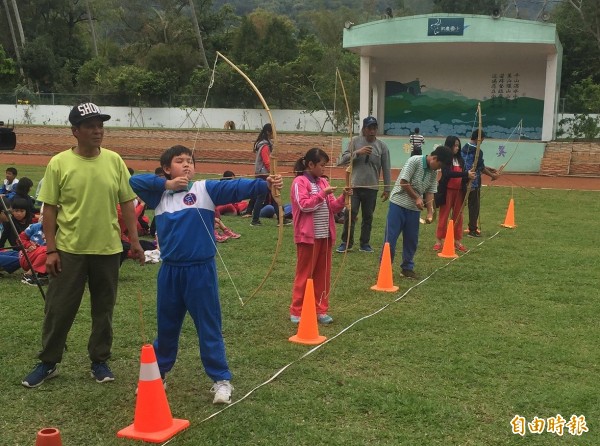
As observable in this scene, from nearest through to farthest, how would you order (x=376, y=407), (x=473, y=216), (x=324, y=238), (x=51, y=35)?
(x=376, y=407) < (x=324, y=238) < (x=473, y=216) < (x=51, y=35)

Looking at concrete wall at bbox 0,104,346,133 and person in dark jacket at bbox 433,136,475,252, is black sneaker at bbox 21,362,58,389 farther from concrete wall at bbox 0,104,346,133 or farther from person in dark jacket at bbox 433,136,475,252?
concrete wall at bbox 0,104,346,133

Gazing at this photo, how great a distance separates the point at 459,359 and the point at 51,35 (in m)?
53.9

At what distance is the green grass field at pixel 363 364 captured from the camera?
3980mm

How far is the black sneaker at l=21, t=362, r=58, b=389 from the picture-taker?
4.55m

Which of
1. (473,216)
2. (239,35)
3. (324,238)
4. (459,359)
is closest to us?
(459,359)

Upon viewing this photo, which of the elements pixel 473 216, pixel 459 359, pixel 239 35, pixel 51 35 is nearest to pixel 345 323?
pixel 459 359

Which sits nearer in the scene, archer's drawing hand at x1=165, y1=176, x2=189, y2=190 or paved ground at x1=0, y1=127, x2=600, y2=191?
archer's drawing hand at x1=165, y1=176, x2=189, y2=190

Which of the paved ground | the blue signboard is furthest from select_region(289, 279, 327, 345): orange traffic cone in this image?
the blue signboard

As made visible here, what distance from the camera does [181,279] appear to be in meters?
4.30

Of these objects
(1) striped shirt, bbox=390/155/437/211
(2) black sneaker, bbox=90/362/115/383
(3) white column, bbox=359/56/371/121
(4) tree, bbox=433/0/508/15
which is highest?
(4) tree, bbox=433/0/508/15

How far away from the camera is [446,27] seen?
24.3m

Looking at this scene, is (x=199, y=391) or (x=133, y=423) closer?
(x=133, y=423)

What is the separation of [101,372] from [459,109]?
83.9 feet

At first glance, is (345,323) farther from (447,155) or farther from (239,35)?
(239,35)
